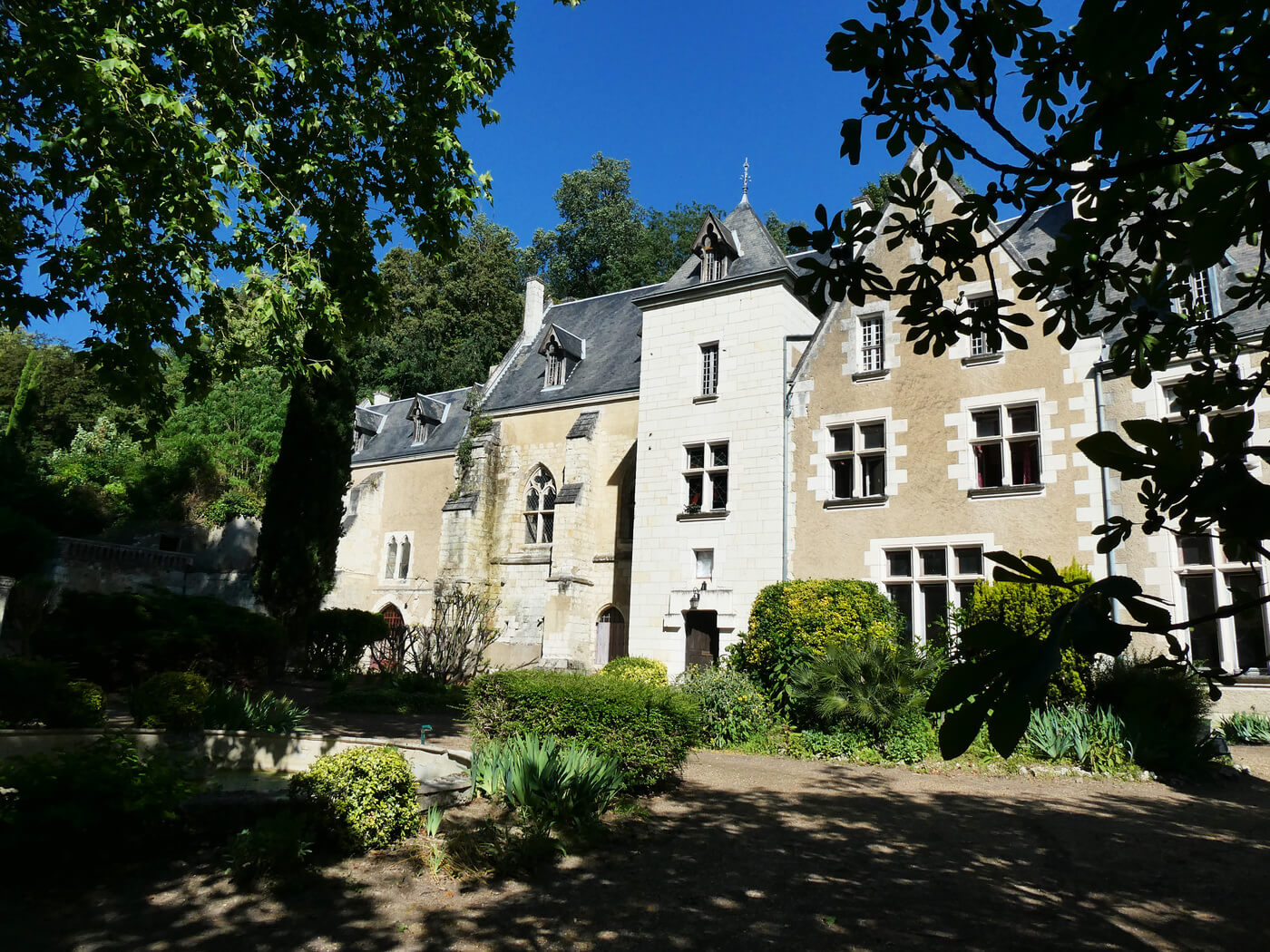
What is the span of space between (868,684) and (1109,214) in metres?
9.79

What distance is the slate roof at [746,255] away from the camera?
19.1 metres

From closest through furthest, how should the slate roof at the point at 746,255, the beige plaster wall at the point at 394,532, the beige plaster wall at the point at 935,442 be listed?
the beige plaster wall at the point at 935,442, the slate roof at the point at 746,255, the beige plaster wall at the point at 394,532

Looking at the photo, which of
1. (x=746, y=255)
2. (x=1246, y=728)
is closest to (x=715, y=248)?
(x=746, y=255)

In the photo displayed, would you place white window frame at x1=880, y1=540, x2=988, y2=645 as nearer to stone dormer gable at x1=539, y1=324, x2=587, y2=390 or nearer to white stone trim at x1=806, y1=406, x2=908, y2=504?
white stone trim at x1=806, y1=406, x2=908, y2=504

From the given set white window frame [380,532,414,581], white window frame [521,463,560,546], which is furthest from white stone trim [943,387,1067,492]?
white window frame [380,532,414,581]

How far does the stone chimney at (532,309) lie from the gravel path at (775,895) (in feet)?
77.5

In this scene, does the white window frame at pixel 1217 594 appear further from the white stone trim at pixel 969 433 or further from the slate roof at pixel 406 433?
the slate roof at pixel 406 433

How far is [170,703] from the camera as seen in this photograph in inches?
337

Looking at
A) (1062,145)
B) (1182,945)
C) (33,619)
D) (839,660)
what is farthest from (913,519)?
(33,619)

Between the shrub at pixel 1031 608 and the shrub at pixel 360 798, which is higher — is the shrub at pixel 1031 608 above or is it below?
above

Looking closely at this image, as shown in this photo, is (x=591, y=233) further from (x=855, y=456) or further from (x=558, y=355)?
(x=855, y=456)

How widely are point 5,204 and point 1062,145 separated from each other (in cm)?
924

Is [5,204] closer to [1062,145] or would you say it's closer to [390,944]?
[390,944]

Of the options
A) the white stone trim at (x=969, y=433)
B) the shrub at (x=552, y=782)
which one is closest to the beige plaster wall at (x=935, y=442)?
the white stone trim at (x=969, y=433)
